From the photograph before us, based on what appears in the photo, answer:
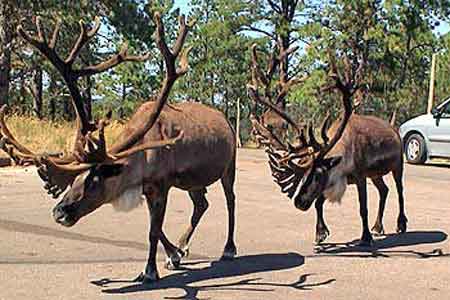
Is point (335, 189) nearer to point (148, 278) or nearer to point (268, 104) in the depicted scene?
point (268, 104)

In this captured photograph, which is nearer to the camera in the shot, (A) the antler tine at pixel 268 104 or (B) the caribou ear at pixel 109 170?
(B) the caribou ear at pixel 109 170

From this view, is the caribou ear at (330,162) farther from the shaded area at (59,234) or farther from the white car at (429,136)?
the white car at (429,136)

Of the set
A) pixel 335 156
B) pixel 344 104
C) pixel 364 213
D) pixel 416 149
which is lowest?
pixel 364 213

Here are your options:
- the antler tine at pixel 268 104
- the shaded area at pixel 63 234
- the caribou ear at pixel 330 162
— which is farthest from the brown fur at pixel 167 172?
the caribou ear at pixel 330 162

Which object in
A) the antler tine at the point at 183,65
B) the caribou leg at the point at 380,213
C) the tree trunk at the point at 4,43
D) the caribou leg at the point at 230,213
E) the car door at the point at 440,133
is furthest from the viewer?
the tree trunk at the point at 4,43

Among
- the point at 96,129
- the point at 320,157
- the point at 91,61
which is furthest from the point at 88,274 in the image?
the point at 91,61

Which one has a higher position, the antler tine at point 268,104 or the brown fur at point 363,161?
the antler tine at point 268,104

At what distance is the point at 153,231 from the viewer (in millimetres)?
7395

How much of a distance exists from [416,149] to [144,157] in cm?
1698

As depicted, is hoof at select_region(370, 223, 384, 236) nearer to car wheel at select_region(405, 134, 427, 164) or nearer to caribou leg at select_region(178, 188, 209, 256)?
caribou leg at select_region(178, 188, 209, 256)

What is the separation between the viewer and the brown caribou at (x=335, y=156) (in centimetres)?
843

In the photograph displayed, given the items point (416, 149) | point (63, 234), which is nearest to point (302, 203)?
point (63, 234)

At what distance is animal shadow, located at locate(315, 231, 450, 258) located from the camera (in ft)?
29.6

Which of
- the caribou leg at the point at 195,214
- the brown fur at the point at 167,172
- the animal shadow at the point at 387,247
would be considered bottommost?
the animal shadow at the point at 387,247
